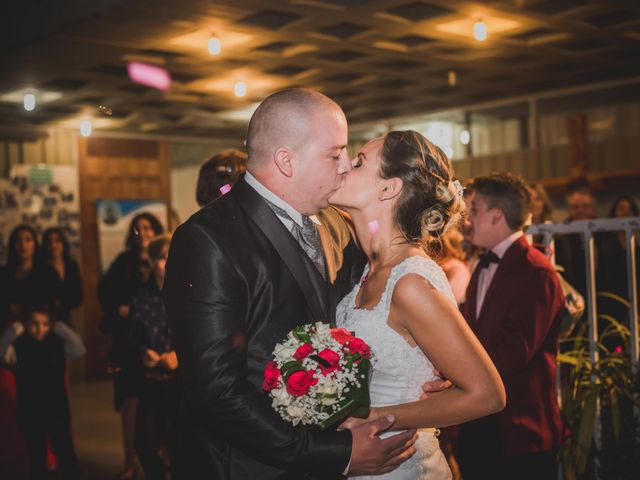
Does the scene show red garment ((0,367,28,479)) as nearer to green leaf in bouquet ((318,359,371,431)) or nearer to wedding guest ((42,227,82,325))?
wedding guest ((42,227,82,325))

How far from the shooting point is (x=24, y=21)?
7430mm

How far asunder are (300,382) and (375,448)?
0.34 metres

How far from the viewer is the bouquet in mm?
1865

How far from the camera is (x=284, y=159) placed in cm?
213

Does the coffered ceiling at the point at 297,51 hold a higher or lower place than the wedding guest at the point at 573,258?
higher

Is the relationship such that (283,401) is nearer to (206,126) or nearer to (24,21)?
(24,21)

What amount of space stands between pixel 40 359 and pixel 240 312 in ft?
12.3

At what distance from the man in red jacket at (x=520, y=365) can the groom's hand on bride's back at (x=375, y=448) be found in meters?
1.08

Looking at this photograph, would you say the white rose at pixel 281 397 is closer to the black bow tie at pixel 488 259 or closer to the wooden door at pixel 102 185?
the black bow tie at pixel 488 259

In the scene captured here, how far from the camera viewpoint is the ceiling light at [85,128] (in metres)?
11.5

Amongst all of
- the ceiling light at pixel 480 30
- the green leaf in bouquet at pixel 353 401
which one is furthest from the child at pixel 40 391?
the ceiling light at pixel 480 30

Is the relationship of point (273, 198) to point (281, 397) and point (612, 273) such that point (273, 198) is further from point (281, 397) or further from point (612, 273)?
point (612, 273)

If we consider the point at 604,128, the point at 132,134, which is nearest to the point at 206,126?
the point at 132,134

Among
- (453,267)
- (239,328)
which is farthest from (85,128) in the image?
(239,328)
